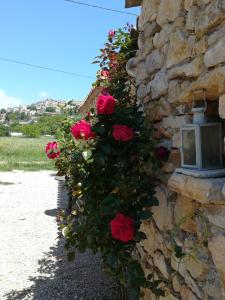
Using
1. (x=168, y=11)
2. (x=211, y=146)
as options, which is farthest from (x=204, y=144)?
(x=168, y=11)

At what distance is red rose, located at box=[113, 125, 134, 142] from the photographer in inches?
95.9

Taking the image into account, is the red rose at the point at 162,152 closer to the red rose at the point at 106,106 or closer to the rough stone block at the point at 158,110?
the rough stone block at the point at 158,110

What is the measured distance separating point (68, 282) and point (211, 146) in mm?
2763

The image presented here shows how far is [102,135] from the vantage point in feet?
8.61

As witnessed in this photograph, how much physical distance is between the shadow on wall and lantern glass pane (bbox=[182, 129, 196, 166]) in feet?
6.50

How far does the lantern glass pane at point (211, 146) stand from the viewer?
6.77ft

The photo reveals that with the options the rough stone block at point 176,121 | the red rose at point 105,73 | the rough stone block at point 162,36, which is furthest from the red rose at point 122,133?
the red rose at point 105,73

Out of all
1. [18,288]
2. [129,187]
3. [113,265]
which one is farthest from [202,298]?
[18,288]

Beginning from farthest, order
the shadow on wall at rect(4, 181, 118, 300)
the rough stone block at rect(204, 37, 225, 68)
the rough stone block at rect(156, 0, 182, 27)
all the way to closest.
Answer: the shadow on wall at rect(4, 181, 118, 300), the rough stone block at rect(156, 0, 182, 27), the rough stone block at rect(204, 37, 225, 68)

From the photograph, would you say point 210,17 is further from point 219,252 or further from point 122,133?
point 219,252

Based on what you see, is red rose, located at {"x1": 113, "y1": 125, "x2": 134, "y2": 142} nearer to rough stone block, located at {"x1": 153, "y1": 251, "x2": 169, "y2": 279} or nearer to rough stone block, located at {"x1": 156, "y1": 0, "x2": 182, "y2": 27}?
rough stone block, located at {"x1": 156, "y1": 0, "x2": 182, "y2": 27}

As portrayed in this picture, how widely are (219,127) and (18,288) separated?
302 centimetres

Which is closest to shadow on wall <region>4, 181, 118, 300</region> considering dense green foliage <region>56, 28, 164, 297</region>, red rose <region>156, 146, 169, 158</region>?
dense green foliage <region>56, 28, 164, 297</region>

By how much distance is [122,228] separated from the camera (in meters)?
2.29
